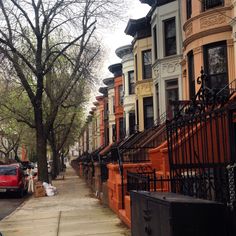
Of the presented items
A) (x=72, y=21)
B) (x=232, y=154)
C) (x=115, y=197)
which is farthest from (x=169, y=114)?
(x=232, y=154)

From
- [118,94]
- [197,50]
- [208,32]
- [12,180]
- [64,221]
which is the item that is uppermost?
[118,94]

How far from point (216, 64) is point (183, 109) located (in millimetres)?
7803

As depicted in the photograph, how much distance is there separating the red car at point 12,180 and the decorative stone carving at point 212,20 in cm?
1201

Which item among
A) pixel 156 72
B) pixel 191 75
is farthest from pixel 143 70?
pixel 191 75

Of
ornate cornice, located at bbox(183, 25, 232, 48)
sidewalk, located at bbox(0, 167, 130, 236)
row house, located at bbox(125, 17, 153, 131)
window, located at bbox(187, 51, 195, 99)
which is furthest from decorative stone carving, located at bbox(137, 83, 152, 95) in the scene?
sidewalk, located at bbox(0, 167, 130, 236)

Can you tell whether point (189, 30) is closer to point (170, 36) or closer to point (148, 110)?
point (170, 36)

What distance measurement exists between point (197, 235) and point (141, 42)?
23673 mm

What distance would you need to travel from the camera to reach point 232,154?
17.4 feet

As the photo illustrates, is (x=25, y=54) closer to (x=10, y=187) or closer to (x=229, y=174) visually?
(x=10, y=187)

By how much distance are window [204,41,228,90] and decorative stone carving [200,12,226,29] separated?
652 millimetres

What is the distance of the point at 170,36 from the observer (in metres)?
22.1

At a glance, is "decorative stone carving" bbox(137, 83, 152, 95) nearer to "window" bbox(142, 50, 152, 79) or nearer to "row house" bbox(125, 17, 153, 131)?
"row house" bbox(125, 17, 153, 131)

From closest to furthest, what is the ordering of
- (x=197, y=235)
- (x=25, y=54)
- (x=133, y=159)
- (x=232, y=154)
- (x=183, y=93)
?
(x=197, y=235) < (x=232, y=154) < (x=133, y=159) < (x=183, y=93) < (x=25, y=54)

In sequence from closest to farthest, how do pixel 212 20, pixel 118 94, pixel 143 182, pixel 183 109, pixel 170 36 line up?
1. pixel 183 109
2. pixel 143 182
3. pixel 212 20
4. pixel 170 36
5. pixel 118 94
